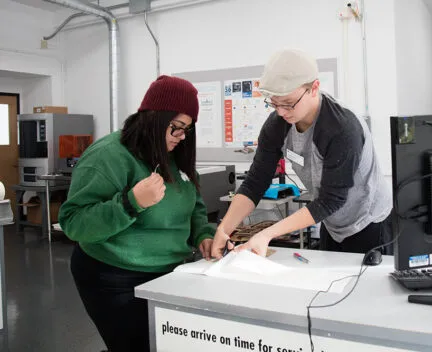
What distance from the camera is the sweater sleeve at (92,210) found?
4.23ft

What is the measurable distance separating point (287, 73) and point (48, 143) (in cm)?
473

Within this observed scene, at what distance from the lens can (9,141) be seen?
21.0 feet

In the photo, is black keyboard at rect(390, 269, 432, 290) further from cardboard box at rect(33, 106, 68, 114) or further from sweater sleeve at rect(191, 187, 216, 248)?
cardboard box at rect(33, 106, 68, 114)

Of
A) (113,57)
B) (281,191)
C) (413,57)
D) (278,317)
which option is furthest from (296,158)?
(113,57)

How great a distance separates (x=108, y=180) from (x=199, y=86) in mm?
3826

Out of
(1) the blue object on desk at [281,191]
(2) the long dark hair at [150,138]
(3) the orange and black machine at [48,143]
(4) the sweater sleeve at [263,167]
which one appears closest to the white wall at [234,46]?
(3) the orange and black machine at [48,143]

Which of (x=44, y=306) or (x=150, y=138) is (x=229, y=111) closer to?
(x=44, y=306)

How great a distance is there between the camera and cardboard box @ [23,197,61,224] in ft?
18.4

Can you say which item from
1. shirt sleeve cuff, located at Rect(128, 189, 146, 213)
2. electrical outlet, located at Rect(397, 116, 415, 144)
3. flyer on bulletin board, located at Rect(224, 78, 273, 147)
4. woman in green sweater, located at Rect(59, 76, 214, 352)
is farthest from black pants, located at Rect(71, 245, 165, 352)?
flyer on bulletin board, located at Rect(224, 78, 273, 147)

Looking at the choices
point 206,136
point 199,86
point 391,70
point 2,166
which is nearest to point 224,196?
point 206,136

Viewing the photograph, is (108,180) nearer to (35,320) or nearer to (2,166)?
(35,320)

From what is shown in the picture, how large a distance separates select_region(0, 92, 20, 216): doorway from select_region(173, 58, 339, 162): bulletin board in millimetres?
2833

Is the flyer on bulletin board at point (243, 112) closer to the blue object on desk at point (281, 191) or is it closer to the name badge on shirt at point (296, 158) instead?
the blue object on desk at point (281, 191)

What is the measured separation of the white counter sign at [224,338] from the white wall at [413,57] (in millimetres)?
2985
